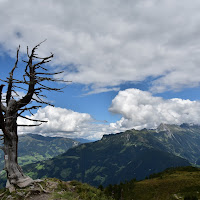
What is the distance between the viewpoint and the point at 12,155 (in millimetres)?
13617

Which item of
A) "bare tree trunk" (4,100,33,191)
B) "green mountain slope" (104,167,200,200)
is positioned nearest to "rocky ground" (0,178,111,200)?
"bare tree trunk" (4,100,33,191)

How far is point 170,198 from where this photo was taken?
1586 inches

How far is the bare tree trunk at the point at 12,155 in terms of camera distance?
43.4 feet

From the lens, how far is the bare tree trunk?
43.4 ft

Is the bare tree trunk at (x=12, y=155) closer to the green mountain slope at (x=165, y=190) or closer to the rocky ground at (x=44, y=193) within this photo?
the rocky ground at (x=44, y=193)

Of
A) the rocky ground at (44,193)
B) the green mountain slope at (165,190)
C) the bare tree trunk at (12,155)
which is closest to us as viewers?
the rocky ground at (44,193)

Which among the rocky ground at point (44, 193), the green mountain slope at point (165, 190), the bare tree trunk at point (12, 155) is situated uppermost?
the bare tree trunk at point (12, 155)

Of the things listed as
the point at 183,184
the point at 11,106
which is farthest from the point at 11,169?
the point at 183,184

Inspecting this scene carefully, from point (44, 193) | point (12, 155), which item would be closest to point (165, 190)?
point (44, 193)

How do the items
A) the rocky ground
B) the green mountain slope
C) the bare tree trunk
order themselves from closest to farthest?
the rocky ground < the bare tree trunk < the green mountain slope

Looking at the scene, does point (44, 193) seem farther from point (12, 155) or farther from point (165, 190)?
point (165, 190)

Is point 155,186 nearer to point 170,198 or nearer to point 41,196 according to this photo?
point 170,198

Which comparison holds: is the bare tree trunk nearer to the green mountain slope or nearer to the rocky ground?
the rocky ground

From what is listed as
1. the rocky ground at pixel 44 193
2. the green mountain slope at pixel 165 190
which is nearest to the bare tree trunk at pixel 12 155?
the rocky ground at pixel 44 193
